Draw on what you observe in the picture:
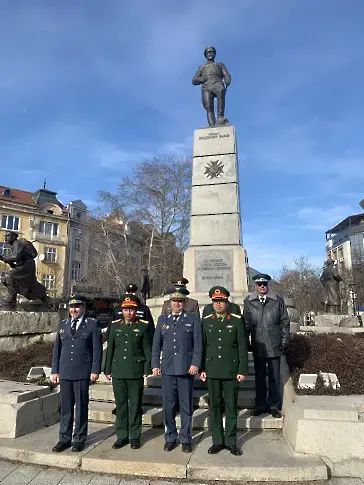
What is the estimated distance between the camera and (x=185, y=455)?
3.96 meters

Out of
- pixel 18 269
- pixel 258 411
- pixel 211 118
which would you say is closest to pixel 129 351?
pixel 258 411

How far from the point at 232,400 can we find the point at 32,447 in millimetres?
2323

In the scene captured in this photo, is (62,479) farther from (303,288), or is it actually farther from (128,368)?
(303,288)

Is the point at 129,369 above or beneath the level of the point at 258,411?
above

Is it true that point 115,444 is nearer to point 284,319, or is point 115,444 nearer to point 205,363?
point 205,363

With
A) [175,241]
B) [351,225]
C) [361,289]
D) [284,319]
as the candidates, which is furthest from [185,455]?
[351,225]

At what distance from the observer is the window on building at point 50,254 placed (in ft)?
159

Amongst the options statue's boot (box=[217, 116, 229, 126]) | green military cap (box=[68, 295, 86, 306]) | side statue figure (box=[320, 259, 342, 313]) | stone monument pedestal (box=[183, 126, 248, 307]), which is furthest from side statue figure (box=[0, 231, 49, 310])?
side statue figure (box=[320, 259, 342, 313])

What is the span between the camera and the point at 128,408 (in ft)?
14.5

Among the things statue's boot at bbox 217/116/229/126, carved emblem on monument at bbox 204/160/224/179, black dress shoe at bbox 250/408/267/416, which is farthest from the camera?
statue's boot at bbox 217/116/229/126

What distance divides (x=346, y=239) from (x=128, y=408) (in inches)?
2809

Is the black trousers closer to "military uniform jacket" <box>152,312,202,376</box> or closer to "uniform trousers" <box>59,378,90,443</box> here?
"military uniform jacket" <box>152,312,202,376</box>

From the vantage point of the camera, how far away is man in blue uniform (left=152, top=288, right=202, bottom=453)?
13.7 feet

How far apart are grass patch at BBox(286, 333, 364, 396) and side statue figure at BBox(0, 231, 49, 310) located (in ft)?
18.2
